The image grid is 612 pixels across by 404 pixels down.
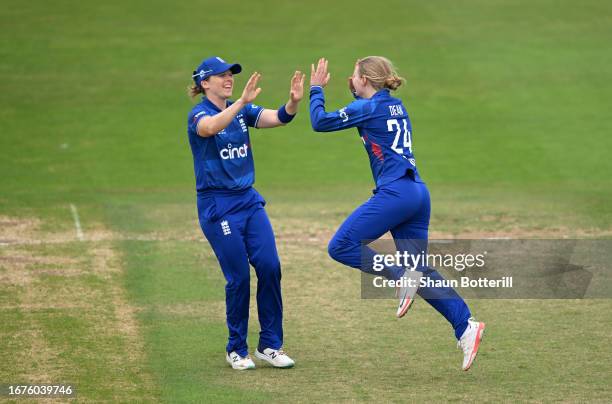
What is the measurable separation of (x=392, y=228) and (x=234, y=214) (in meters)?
1.31

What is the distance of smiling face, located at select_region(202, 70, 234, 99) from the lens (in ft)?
28.6

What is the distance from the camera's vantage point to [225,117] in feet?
27.2

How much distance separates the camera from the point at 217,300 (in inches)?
433

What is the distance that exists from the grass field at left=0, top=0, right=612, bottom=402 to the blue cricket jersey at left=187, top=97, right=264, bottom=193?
153 cm

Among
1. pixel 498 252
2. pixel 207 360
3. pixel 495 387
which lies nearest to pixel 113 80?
pixel 498 252

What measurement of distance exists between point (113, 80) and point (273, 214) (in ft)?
30.7

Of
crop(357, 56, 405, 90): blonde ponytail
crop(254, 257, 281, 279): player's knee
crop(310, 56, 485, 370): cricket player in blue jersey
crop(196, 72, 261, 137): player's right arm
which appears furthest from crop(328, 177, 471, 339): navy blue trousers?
crop(196, 72, 261, 137): player's right arm

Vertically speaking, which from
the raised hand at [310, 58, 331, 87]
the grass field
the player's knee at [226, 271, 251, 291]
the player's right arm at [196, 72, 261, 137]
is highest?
the raised hand at [310, 58, 331, 87]

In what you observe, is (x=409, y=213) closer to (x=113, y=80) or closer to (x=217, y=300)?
(x=217, y=300)

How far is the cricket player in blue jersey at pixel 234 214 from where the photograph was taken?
867 cm

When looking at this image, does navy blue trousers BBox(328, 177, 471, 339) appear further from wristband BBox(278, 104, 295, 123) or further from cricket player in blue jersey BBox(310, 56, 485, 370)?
wristband BBox(278, 104, 295, 123)

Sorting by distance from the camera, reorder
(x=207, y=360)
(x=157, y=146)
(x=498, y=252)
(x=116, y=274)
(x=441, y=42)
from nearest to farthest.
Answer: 1. (x=207, y=360)
2. (x=116, y=274)
3. (x=498, y=252)
4. (x=157, y=146)
5. (x=441, y=42)

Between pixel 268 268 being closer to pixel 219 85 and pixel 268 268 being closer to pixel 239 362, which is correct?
pixel 239 362

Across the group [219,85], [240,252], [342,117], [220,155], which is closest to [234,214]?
[240,252]
